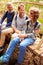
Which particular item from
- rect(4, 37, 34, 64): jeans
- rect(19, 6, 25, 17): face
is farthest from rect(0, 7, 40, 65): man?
rect(19, 6, 25, 17): face

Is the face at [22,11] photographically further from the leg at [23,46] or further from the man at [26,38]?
the leg at [23,46]

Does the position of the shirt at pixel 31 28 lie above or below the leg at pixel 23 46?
above

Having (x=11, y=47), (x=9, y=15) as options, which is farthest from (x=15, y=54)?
(x=9, y=15)

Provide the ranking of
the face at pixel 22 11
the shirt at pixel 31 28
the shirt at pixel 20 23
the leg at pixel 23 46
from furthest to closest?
the shirt at pixel 20 23 < the face at pixel 22 11 < the shirt at pixel 31 28 < the leg at pixel 23 46

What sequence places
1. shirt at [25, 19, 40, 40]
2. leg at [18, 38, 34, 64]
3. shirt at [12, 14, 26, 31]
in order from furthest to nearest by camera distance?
shirt at [12, 14, 26, 31] < shirt at [25, 19, 40, 40] < leg at [18, 38, 34, 64]

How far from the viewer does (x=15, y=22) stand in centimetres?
345

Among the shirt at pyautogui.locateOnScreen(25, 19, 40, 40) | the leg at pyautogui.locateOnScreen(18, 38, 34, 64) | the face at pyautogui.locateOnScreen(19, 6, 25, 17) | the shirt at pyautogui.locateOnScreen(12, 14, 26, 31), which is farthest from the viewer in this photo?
the shirt at pyautogui.locateOnScreen(12, 14, 26, 31)

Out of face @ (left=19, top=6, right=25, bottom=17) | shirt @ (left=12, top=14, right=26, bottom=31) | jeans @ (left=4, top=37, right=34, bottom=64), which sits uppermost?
face @ (left=19, top=6, right=25, bottom=17)

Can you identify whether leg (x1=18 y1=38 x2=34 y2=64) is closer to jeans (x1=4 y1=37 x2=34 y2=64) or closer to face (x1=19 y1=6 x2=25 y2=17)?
jeans (x1=4 y1=37 x2=34 y2=64)

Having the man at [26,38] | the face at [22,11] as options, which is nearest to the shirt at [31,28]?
the man at [26,38]

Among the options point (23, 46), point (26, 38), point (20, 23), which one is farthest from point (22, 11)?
point (23, 46)

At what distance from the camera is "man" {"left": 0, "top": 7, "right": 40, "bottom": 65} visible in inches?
116

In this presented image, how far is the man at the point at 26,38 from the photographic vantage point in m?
2.96

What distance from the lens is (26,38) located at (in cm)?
312
